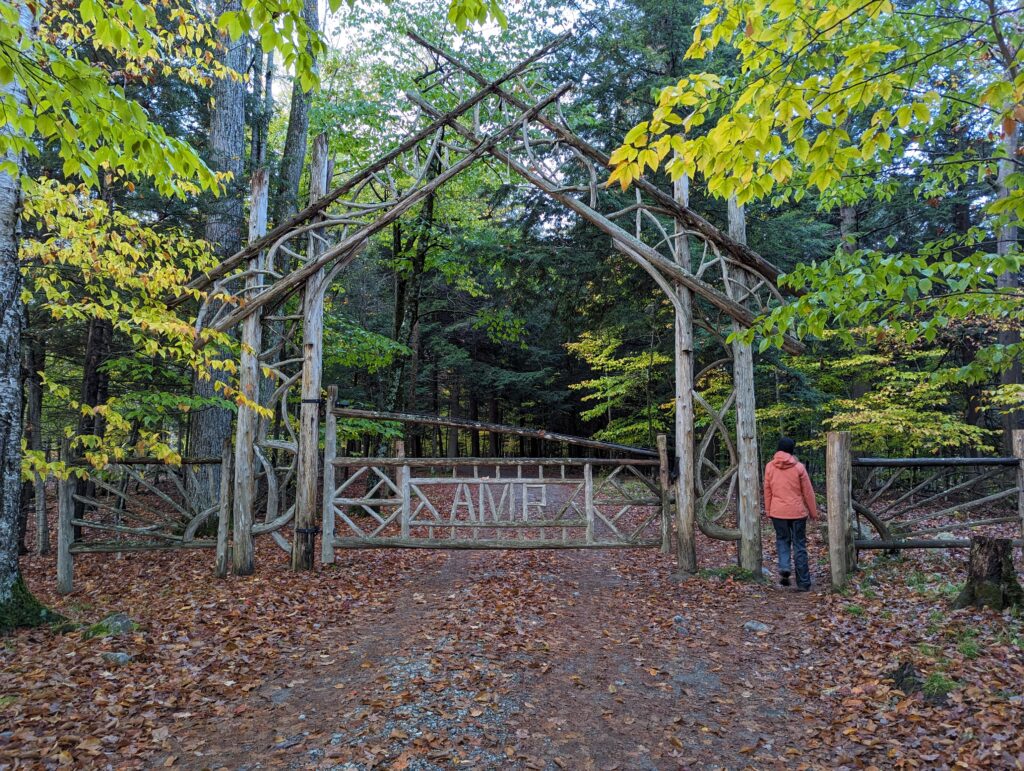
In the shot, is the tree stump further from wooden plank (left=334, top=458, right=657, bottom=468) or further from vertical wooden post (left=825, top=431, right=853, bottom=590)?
wooden plank (left=334, top=458, right=657, bottom=468)

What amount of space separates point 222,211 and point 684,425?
311 inches

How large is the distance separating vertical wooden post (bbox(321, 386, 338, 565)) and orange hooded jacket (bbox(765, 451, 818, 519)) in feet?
19.7

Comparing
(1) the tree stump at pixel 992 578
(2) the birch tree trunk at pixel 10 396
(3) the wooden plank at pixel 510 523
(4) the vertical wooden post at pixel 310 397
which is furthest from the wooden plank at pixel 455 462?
(1) the tree stump at pixel 992 578

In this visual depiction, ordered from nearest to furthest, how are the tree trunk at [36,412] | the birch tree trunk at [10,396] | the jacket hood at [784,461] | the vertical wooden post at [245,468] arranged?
the birch tree trunk at [10,396], the jacket hood at [784,461], the vertical wooden post at [245,468], the tree trunk at [36,412]

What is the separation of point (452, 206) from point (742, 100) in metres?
15.8

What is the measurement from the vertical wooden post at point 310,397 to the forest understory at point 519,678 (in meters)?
0.77

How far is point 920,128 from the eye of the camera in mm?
5582

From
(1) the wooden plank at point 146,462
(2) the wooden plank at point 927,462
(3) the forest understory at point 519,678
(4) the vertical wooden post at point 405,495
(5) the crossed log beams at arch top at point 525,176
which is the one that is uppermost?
(5) the crossed log beams at arch top at point 525,176

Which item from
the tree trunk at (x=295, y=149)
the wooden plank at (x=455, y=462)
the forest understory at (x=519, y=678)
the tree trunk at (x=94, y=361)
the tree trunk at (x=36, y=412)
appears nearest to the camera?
the forest understory at (x=519, y=678)

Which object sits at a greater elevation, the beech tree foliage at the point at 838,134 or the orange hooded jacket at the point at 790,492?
the beech tree foliage at the point at 838,134

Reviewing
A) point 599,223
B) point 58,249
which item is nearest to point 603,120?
point 599,223

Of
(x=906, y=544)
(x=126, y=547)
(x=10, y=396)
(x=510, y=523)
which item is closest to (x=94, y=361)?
(x=126, y=547)

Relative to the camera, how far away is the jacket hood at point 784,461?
7.37 metres

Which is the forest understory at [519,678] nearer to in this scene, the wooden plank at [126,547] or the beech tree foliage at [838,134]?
the wooden plank at [126,547]
